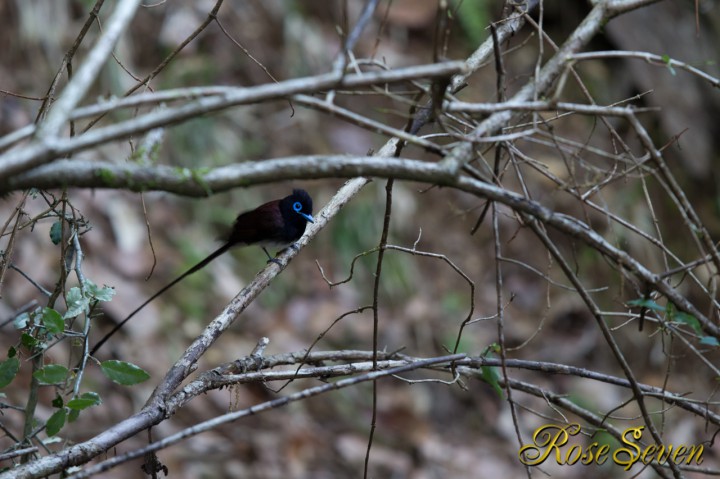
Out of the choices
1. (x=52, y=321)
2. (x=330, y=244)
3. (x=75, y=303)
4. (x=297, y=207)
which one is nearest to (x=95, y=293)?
(x=75, y=303)

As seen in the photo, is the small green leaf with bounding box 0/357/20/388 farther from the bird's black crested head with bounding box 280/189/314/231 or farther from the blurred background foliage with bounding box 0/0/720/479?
the blurred background foliage with bounding box 0/0/720/479

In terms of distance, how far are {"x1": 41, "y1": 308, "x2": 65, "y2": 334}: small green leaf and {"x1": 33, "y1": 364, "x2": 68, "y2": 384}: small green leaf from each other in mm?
96

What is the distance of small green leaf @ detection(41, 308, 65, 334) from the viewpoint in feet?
6.93

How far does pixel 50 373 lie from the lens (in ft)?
6.91

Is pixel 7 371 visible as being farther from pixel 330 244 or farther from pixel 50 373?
pixel 330 244

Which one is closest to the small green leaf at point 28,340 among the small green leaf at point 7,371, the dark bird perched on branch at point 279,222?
the small green leaf at point 7,371

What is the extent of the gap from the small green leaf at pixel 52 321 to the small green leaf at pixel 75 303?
0.11 metres

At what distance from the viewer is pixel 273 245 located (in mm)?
4633

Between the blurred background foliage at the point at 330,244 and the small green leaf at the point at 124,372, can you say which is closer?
the small green leaf at the point at 124,372

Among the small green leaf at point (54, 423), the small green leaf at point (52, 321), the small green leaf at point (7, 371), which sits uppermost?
the small green leaf at point (52, 321)

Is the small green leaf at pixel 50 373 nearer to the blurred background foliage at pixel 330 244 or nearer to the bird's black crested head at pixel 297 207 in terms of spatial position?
the bird's black crested head at pixel 297 207

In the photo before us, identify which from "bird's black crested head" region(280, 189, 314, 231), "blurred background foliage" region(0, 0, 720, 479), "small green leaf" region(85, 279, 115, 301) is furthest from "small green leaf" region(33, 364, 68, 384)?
"blurred background foliage" region(0, 0, 720, 479)

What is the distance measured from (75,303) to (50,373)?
0.78 ft

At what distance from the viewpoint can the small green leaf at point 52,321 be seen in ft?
6.93
